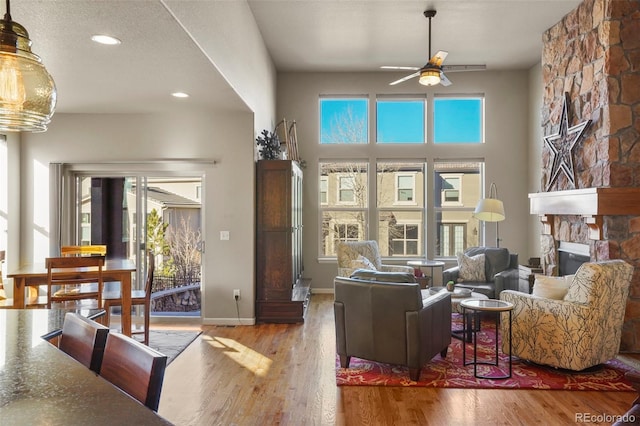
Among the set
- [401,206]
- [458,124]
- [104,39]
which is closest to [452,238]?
[401,206]

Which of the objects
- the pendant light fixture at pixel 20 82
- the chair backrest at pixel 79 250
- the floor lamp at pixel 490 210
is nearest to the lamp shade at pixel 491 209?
the floor lamp at pixel 490 210

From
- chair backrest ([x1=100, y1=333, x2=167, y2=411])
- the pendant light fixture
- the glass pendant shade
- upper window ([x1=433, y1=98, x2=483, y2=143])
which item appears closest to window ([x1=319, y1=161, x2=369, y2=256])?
upper window ([x1=433, y1=98, x2=483, y2=143])

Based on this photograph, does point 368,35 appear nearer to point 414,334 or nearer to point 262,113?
point 262,113

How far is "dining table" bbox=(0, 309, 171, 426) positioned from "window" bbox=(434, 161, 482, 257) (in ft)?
22.8

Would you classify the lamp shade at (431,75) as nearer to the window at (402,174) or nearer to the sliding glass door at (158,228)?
the window at (402,174)

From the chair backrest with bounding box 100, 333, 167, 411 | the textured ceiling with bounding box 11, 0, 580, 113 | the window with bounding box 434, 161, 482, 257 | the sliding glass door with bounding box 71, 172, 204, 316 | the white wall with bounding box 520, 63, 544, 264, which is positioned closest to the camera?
the chair backrest with bounding box 100, 333, 167, 411

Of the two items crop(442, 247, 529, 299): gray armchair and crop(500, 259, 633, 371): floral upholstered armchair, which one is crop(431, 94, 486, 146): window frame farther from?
crop(500, 259, 633, 371): floral upholstered armchair

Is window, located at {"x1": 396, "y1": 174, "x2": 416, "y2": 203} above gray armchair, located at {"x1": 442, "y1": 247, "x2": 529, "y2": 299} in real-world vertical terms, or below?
above

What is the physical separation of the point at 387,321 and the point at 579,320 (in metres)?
1.56

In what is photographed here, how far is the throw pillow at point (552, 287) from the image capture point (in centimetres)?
408

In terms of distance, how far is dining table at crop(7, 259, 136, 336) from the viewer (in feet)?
13.2

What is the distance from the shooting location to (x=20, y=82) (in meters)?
1.76

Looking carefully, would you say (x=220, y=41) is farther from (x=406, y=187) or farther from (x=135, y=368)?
(x=406, y=187)

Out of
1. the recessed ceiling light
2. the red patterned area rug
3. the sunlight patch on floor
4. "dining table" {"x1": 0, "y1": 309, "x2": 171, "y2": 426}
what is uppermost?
the recessed ceiling light
